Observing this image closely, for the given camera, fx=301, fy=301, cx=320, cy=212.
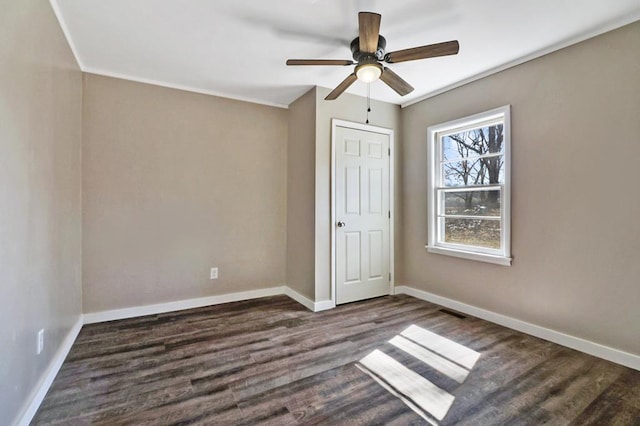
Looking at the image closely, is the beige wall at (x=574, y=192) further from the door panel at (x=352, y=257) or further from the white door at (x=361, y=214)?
the door panel at (x=352, y=257)

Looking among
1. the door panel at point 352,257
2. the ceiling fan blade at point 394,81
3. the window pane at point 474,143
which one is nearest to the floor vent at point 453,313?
the door panel at point 352,257

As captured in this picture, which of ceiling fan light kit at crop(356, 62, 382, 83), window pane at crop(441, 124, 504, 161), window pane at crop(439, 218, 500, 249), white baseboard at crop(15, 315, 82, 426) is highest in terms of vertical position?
ceiling fan light kit at crop(356, 62, 382, 83)

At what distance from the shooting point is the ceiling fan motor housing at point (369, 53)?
2215 millimetres

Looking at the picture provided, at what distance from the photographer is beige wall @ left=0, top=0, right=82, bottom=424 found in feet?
4.64

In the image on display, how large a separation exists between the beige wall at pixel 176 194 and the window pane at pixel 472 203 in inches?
81.7

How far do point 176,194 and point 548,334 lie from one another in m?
3.89

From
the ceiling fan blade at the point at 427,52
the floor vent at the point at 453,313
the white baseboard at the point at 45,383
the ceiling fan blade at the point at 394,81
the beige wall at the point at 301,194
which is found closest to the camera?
the white baseboard at the point at 45,383

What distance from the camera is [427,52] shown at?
81.0 inches

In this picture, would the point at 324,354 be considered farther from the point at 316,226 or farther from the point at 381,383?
the point at 316,226

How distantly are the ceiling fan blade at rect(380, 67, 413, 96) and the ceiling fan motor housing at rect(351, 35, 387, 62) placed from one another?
0.12m

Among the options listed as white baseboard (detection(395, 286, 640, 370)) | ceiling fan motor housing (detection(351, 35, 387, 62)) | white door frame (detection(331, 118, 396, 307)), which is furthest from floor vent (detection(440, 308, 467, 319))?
ceiling fan motor housing (detection(351, 35, 387, 62))

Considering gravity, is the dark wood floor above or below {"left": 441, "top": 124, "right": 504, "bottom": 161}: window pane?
below

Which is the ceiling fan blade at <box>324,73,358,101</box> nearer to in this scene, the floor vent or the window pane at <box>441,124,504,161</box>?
the window pane at <box>441,124,504,161</box>

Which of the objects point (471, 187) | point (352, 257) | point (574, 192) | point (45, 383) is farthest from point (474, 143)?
point (45, 383)
